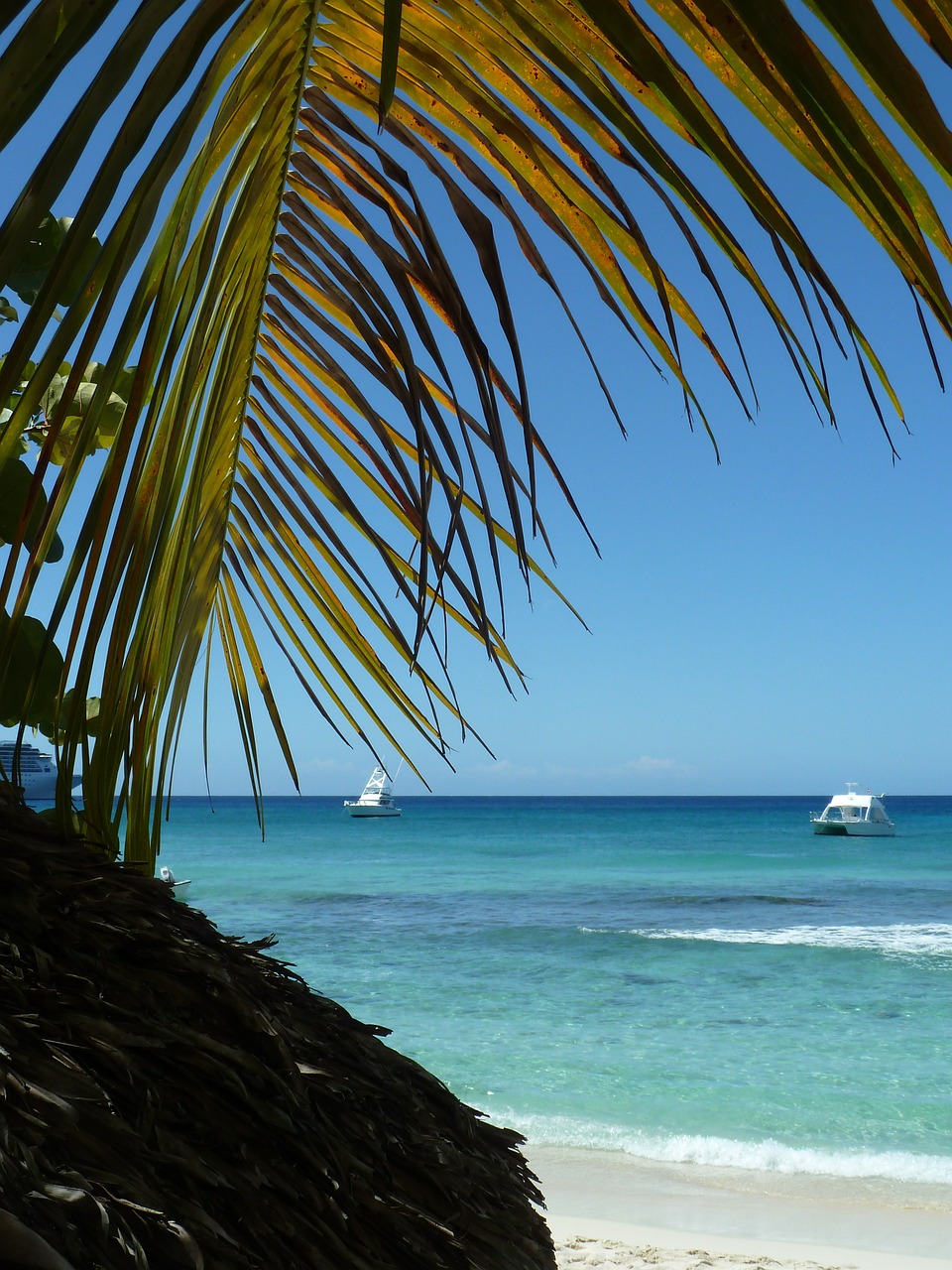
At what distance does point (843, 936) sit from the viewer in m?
17.1

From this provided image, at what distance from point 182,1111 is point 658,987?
13.0 m

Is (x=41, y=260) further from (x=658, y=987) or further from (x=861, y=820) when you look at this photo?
(x=861, y=820)

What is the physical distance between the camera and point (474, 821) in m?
54.2

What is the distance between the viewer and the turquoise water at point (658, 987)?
318 inches

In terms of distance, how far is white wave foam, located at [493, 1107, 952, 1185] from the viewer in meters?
7.03

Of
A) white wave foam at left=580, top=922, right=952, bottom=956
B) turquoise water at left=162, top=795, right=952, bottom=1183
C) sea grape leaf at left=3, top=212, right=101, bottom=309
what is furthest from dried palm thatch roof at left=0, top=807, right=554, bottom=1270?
white wave foam at left=580, top=922, right=952, bottom=956

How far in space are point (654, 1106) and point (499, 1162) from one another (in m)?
7.47

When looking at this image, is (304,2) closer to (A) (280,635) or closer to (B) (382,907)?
(A) (280,635)

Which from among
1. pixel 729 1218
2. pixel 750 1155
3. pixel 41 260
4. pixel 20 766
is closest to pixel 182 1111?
pixel 20 766

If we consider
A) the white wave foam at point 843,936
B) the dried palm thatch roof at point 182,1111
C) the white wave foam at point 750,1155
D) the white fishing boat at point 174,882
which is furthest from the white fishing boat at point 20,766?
the white wave foam at point 843,936

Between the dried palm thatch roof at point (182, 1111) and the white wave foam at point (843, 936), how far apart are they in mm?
15582

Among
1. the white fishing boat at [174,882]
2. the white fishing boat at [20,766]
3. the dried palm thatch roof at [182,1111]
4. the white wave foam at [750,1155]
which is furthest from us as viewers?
the white wave foam at [750,1155]

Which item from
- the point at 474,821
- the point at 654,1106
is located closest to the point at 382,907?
the point at 654,1106

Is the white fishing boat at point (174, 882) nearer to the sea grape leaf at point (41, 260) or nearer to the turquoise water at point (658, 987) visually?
the sea grape leaf at point (41, 260)
